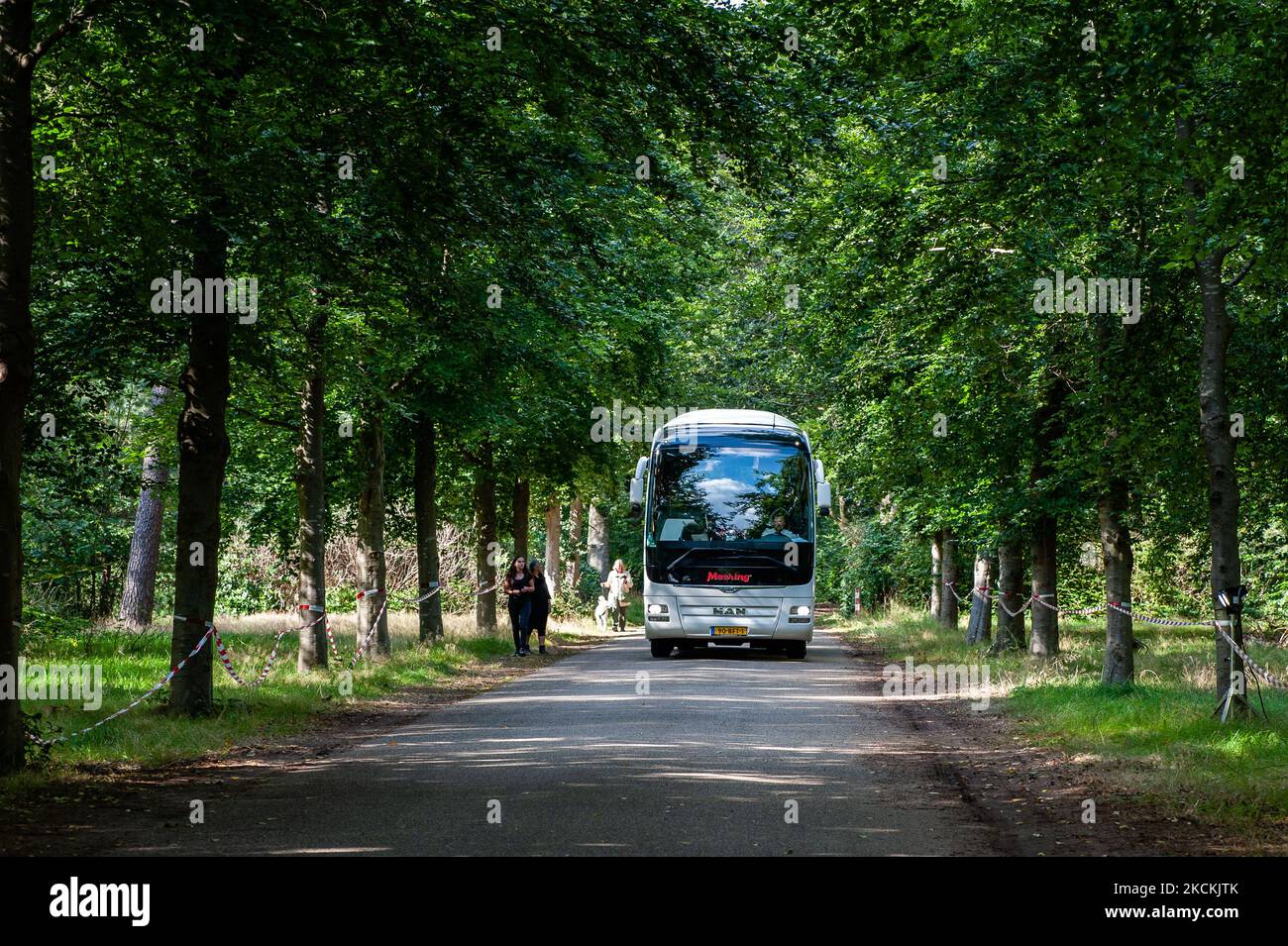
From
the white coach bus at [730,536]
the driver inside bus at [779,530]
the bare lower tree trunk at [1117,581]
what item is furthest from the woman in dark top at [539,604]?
the bare lower tree trunk at [1117,581]

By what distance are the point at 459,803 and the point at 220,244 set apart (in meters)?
5.96

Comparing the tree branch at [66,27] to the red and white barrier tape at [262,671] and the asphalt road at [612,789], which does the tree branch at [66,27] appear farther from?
the red and white barrier tape at [262,671]

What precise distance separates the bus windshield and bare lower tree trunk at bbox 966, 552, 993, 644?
17.3 ft

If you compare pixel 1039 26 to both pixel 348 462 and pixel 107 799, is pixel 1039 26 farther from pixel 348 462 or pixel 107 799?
pixel 348 462

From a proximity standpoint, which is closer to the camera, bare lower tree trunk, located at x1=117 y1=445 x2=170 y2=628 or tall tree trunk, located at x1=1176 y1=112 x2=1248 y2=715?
tall tree trunk, located at x1=1176 y1=112 x2=1248 y2=715

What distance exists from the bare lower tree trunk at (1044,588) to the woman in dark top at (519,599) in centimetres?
948

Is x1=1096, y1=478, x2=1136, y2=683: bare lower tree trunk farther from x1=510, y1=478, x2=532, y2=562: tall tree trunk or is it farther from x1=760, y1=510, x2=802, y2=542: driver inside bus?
x1=510, y1=478, x2=532, y2=562: tall tree trunk

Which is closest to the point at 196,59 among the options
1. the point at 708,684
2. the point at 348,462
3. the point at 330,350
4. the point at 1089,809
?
the point at 330,350

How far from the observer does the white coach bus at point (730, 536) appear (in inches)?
922

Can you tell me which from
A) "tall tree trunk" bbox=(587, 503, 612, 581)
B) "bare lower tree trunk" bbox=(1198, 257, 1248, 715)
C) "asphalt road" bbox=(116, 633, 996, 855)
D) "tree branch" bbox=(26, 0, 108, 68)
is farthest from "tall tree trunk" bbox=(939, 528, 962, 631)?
"tree branch" bbox=(26, 0, 108, 68)

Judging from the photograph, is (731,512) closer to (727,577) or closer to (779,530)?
(779,530)

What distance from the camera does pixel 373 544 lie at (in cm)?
2167

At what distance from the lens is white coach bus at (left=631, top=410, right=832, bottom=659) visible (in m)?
23.4

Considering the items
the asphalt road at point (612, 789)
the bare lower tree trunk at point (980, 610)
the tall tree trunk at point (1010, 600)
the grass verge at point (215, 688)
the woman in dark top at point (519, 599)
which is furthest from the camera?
the bare lower tree trunk at point (980, 610)
